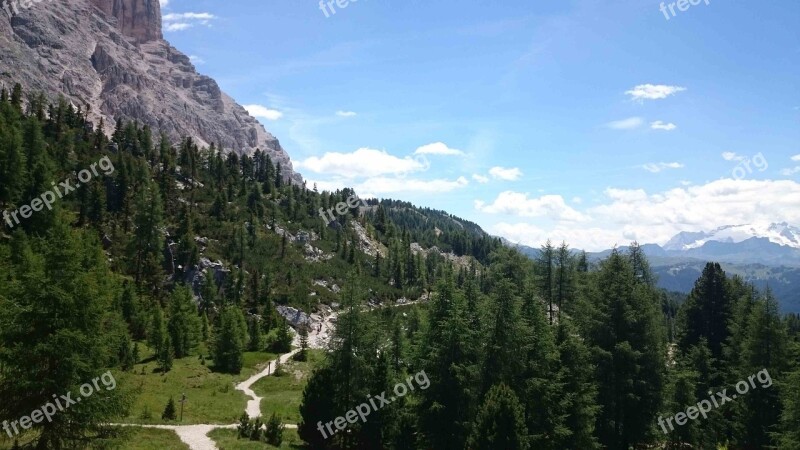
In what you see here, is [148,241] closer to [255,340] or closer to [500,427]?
[255,340]

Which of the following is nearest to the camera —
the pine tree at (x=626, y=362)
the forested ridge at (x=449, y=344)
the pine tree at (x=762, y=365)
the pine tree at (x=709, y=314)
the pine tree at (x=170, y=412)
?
the forested ridge at (x=449, y=344)

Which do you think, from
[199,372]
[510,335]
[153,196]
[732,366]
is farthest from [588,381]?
[153,196]

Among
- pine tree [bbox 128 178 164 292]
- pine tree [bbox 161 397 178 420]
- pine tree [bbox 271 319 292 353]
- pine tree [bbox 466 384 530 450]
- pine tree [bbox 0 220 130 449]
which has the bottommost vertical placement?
pine tree [bbox 271 319 292 353]

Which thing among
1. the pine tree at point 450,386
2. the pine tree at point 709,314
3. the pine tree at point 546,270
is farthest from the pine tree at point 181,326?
the pine tree at point 709,314

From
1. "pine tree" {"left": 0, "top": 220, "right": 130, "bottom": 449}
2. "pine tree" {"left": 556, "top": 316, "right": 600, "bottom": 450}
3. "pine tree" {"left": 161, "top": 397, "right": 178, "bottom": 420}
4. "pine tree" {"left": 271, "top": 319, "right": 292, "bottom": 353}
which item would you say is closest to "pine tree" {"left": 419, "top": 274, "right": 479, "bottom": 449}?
"pine tree" {"left": 556, "top": 316, "right": 600, "bottom": 450}

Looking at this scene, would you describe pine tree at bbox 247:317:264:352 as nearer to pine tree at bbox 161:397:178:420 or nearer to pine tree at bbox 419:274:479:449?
pine tree at bbox 161:397:178:420

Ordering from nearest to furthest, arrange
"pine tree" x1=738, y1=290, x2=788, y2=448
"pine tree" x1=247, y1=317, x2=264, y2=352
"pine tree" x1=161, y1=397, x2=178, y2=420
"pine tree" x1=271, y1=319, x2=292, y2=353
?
1. "pine tree" x1=161, y1=397, x2=178, y2=420
2. "pine tree" x1=738, y1=290, x2=788, y2=448
3. "pine tree" x1=247, y1=317, x2=264, y2=352
4. "pine tree" x1=271, y1=319, x2=292, y2=353

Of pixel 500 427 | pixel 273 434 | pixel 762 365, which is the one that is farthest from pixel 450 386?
pixel 762 365

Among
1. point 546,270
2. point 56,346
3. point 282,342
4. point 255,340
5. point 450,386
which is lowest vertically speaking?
point 282,342

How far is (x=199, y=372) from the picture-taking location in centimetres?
5297

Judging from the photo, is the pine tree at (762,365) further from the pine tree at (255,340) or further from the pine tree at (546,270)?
the pine tree at (255,340)

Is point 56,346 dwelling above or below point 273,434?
above

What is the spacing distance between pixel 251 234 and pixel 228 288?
976 inches

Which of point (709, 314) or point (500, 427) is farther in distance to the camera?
point (709, 314)
